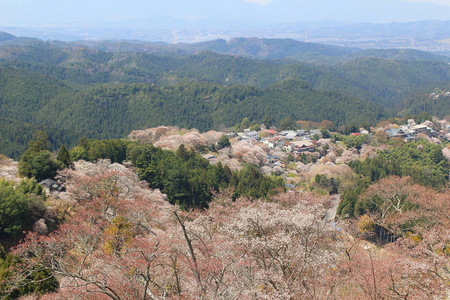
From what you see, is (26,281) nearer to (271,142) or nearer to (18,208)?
(18,208)

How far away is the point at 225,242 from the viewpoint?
14.0 meters

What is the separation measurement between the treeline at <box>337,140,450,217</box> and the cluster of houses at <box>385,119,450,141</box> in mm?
5210

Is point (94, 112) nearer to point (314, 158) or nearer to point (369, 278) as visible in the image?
point (314, 158)

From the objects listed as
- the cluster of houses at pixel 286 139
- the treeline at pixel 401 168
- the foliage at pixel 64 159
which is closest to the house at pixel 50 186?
the foliage at pixel 64 159

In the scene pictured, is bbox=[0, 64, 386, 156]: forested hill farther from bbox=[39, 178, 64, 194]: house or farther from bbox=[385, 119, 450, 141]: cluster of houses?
bbox=[39, 178, 64, 194]: house

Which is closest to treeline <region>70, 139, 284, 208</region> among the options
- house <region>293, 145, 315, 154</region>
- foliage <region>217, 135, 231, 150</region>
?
foliage <region>217, 135, 231, 150</region>

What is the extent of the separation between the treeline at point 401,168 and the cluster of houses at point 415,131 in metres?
5.21

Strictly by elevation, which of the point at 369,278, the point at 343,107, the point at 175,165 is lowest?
the point at 343,107

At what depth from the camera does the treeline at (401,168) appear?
98.4 feet

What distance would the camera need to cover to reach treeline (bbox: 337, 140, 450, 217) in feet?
98.4

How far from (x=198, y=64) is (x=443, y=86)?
109m

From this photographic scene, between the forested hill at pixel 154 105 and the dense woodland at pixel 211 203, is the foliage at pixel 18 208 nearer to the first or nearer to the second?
the dense woodland at pixel 211 203

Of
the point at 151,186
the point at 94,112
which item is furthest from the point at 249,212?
the point at 94,112

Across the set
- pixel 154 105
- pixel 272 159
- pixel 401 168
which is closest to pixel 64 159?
pixel 272 159
